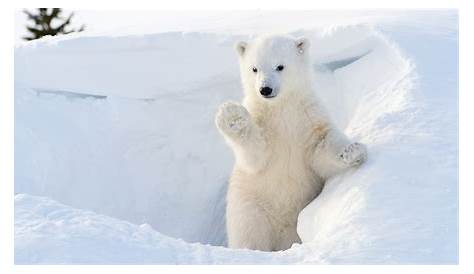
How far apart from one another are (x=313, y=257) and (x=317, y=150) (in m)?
1.48

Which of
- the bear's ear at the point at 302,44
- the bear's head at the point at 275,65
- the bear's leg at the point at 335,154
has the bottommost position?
the bear's leg at the point at 335,154

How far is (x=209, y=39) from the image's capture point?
593 cm

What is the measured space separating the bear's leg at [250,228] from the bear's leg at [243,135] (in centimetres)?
32

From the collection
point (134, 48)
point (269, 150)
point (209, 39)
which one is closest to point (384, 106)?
point (269, 150)

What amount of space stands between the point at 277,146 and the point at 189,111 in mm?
1639

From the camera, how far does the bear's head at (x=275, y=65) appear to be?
14.4ft

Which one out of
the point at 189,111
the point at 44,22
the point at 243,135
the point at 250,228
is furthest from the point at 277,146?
the point at 44,22

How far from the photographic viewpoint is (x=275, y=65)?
4.46m

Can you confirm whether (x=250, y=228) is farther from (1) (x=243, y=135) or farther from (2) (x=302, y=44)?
(2) (x=302, y=44)

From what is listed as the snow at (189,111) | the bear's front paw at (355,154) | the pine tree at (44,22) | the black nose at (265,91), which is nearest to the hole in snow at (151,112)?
the snow at (189,111)

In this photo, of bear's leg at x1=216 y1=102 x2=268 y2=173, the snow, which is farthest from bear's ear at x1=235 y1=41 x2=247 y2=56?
the snow

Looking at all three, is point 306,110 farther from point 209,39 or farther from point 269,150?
point 209,39

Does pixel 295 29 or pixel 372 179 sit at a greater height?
pixel 295 29

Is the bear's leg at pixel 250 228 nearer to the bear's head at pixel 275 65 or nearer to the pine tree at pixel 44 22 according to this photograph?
the bear's head at pixel 275 65
